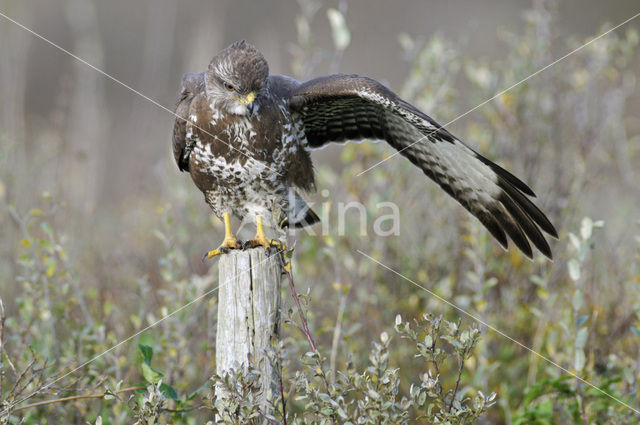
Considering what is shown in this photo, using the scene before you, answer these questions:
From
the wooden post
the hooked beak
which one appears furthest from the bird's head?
the wooden post

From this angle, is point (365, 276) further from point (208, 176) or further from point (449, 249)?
point (208, 176)

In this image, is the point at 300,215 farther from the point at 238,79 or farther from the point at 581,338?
the point at 581,338

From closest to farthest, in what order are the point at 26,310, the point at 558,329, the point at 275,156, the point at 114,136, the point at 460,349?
the point at 460,349 < the point at 275,156 < the point at 26,310 < the point at 558,329 < the point at 114,136

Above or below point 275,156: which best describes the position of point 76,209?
above

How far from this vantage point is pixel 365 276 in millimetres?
5469

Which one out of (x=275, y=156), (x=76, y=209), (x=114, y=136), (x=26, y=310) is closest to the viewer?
(x=275, y=156)

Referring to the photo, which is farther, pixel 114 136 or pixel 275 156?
pixel 114 136

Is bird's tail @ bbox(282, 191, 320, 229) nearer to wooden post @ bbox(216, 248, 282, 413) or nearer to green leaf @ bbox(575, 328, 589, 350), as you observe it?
wooden post @ bbox(216, 248, 282, 413)

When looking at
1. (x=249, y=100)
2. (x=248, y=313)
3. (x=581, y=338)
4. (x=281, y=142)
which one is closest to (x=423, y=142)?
(x=281, y=142)

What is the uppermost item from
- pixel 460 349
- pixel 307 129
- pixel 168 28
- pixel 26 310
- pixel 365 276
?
pixel 168 28

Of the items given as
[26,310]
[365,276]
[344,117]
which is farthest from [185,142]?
[365,276]

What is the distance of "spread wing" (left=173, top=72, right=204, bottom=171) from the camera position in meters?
3.95

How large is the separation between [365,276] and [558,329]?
5.08 ft

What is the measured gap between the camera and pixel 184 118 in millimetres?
3928
